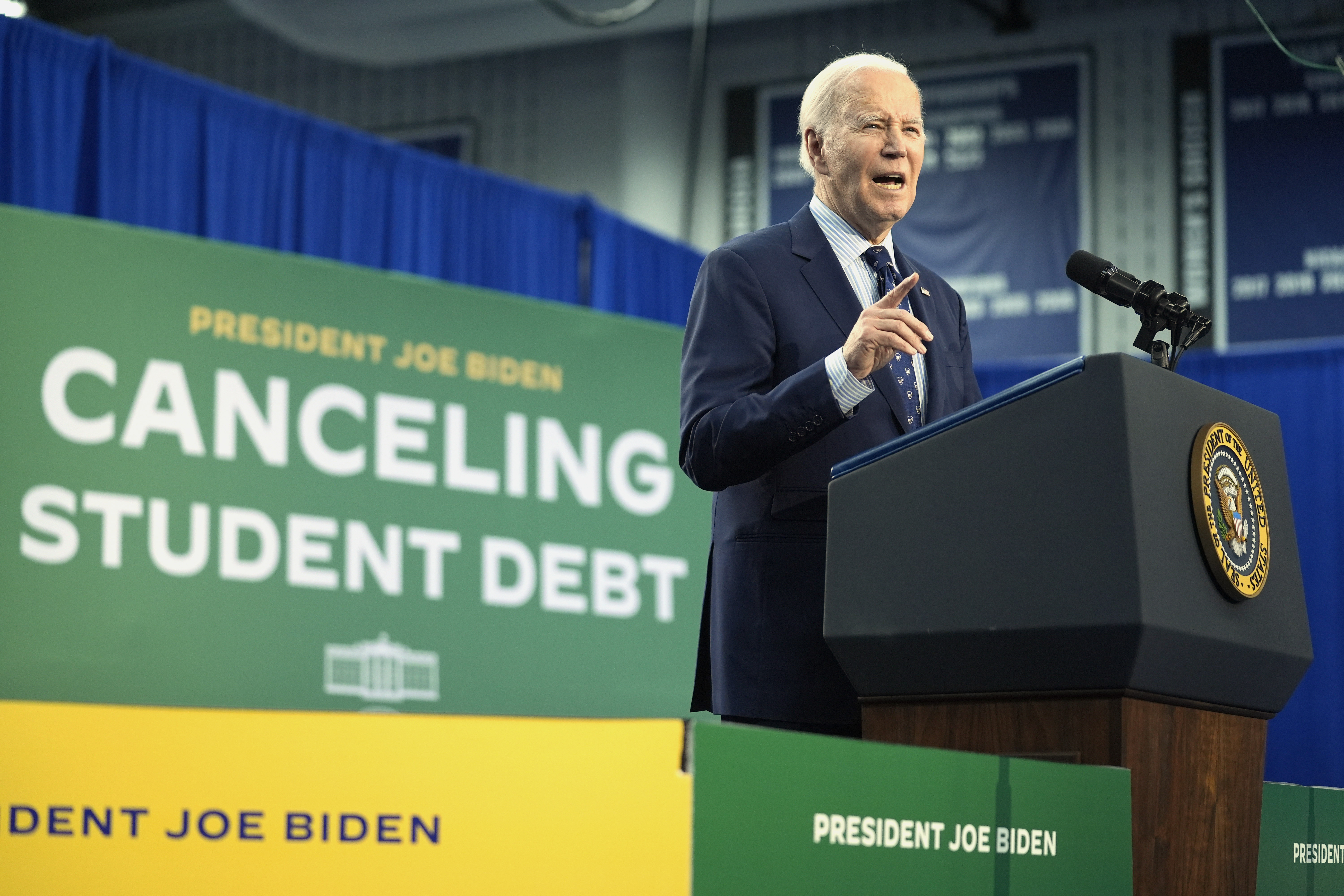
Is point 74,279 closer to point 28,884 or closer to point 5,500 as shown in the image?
point 5,500

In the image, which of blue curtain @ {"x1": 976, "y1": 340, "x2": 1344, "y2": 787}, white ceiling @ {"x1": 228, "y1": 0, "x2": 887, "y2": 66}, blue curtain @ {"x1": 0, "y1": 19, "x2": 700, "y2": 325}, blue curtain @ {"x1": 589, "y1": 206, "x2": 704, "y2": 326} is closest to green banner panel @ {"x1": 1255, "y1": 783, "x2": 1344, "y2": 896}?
blue curtain @ {"x1": 0, "y1": 19, "x2": 700, "y2": 325}

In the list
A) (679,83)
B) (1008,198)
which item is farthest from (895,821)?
(679,83)

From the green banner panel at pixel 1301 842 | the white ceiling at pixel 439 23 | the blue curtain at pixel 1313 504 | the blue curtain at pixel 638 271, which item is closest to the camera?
the green banner panel at pixel 1301 842

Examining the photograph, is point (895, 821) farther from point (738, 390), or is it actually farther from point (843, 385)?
point (738, 390)

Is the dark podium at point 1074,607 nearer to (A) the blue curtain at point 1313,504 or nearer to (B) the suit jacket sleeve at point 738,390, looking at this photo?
(B) the suit jacket sleeve at point 738,390

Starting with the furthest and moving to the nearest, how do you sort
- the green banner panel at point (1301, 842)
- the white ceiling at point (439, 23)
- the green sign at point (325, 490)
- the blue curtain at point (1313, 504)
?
the white ceiling at point (439, 23) < the blue curtain at point (1313, 504) < the green sign at point (325, 490) < the green banner panel at point (1301, 842)

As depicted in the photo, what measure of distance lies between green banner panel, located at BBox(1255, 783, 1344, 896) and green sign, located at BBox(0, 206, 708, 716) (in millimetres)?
3071

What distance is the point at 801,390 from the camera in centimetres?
136

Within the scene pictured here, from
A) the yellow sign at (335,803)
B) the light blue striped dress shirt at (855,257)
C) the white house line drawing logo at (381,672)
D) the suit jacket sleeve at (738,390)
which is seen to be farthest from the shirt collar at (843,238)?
the white house line drawing logo at (381,672)

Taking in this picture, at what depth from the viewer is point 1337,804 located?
1655mm

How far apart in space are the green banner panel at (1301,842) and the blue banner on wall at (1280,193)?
5953 millimetres

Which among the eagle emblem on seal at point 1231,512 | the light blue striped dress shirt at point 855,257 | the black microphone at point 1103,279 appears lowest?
the eagle emblem on seal at point 1231,512

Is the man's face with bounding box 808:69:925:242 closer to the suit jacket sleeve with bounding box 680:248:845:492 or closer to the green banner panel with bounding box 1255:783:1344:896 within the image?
the suit jacket sleeve with bounding box 680:248:845:492

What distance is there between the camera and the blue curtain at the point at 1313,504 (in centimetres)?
649
